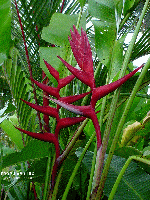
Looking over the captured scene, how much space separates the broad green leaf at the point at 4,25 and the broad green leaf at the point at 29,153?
0.23 m

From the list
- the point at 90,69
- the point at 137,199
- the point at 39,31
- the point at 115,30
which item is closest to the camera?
the point at 90,69

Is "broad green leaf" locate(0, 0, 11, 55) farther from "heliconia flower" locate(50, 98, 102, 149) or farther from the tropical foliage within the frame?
"heliconia flower" locate(50, 98, 102, 149)

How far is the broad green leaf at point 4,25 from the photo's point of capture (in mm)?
570

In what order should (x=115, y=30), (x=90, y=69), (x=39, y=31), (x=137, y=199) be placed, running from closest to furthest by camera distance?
1. (x=90, y=69)
2. (x=137, y=199)
3. (x=115, y=30)
4. (x=39, y=31)

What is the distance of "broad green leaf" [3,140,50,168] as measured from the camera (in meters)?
0.55

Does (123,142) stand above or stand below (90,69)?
below

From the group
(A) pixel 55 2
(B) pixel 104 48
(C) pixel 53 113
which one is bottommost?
(C) pixel 53 113

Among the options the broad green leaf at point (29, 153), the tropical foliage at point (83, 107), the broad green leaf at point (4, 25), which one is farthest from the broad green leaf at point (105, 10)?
the broad green leaf at point (29, 153)

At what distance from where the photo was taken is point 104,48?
0.57m

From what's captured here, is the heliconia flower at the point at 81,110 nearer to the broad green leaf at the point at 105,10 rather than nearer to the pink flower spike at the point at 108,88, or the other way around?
the pink flower spike at the point at 108,88

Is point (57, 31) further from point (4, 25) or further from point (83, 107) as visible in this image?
point (83, 107)

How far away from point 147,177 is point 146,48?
318mm

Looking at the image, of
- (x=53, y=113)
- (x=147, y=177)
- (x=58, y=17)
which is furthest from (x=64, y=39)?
(x=147, y=177)

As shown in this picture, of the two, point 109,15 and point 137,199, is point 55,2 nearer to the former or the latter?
point 109,15
